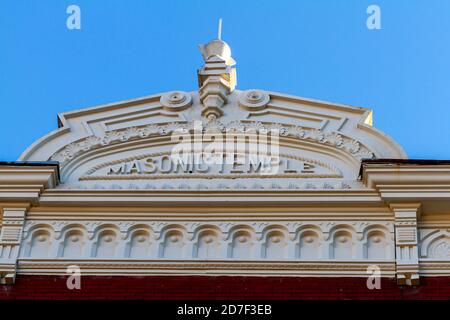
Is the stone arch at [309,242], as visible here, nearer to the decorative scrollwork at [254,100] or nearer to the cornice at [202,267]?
the cornice at [202,267]

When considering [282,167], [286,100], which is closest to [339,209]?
[282,167]

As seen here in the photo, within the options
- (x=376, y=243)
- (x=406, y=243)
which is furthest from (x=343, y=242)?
(x=406, y=243)

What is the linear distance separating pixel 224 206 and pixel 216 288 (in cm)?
111

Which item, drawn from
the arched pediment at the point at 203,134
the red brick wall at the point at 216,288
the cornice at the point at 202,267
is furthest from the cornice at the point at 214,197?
the red brick wall at the point at 216,288

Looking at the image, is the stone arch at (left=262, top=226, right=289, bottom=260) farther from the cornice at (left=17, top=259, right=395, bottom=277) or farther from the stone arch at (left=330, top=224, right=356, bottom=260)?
the stone arch at (left=330, top=224, right=356, bottom=260)

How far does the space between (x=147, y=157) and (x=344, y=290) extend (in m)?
3.05

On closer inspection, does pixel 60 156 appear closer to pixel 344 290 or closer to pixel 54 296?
pixel 54 296

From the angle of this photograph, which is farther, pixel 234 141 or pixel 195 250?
pixel 234 141

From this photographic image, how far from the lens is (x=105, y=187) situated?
46.1ft

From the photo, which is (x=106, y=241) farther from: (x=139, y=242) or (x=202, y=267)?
(x=202, y=267)

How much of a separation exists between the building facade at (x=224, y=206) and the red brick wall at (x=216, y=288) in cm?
2
